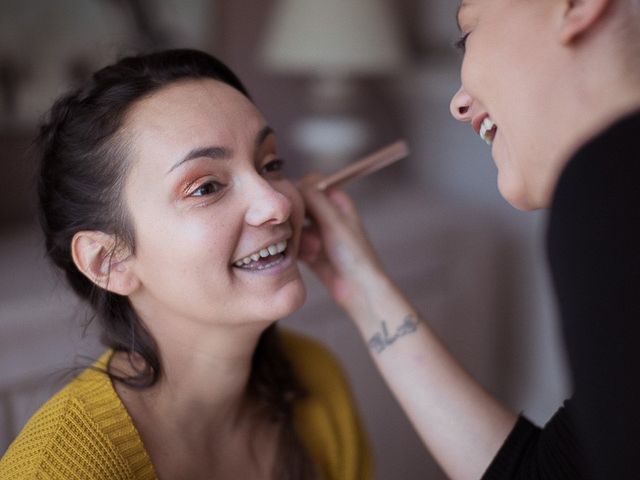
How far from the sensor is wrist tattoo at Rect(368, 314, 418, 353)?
100 cm

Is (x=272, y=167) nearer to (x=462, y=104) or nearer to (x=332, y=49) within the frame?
(x=462, y=104)

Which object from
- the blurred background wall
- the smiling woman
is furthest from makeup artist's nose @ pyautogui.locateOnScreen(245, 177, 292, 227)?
the blurred background wall

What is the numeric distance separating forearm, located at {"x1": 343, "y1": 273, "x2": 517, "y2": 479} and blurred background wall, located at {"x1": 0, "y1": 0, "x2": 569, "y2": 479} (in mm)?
500

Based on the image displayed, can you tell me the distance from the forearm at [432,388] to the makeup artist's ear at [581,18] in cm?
50

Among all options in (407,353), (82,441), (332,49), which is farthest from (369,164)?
(332,49)

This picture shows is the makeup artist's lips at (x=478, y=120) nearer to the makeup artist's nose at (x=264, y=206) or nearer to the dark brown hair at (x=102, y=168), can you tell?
the makeup artist's nose at (x=264, y=206)

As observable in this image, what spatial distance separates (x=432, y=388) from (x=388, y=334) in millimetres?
99

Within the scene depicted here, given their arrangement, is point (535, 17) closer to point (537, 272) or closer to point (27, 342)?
point (27, 342)

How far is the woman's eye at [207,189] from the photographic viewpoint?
0.85m

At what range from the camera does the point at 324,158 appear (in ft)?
5.79

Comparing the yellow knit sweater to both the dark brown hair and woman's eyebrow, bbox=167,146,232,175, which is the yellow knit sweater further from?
woman's eyebrow, bbox=167,146,232,175

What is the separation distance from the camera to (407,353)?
3.25 feet

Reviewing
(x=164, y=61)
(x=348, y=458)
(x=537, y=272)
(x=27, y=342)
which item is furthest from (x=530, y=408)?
(x=164, y=61)

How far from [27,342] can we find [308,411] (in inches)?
20.4
